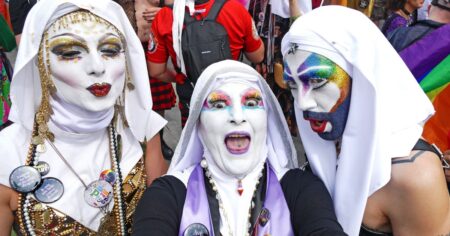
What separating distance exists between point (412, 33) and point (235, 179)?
1555 mm

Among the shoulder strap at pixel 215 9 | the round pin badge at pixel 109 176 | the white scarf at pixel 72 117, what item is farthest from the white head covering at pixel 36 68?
the shoulder strap at pixel 215 9

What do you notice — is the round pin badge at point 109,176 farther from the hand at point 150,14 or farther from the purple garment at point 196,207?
the hand at point 150,14

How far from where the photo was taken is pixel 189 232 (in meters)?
1.77

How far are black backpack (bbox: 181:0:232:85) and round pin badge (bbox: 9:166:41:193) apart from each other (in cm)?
139

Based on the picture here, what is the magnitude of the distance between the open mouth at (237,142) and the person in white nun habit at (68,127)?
1.69ft

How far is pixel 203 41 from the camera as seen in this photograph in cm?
295

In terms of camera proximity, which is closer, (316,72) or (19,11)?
(316,72)

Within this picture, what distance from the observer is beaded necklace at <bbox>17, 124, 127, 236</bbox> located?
185 cm

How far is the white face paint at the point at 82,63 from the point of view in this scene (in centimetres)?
185

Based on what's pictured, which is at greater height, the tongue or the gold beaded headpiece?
the gold beaded headpiece

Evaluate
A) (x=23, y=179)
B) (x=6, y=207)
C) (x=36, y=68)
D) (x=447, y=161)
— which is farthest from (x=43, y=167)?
(x=447, y=161)

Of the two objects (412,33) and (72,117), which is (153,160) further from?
(412,33)

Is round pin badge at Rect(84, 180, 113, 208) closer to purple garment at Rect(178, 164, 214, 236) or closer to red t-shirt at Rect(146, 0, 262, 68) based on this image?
purple garment at Rect(178, 164, 214, 236)

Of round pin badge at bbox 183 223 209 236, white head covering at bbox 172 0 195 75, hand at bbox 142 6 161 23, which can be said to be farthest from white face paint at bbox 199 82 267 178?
hand at bbox 142 6 161 23
